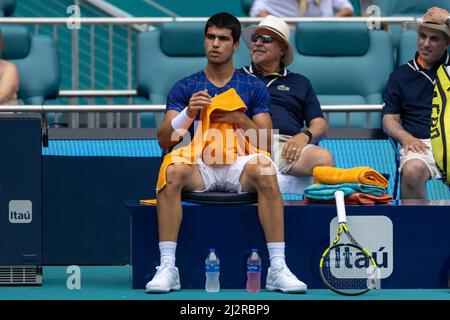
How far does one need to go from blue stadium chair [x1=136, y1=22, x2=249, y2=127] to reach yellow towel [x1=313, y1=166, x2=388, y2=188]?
2.56 meters

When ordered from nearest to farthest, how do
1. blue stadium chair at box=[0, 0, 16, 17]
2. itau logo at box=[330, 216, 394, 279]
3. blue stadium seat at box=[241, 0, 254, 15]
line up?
itau logo at box=[330, 216, 394, 279], blue stadium chair at box=[0, 0, 16, 17], blue stadium seat at box=[241, 0, 254, 15]

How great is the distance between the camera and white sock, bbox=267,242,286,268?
6.72m

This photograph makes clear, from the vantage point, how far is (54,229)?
26.8 ft

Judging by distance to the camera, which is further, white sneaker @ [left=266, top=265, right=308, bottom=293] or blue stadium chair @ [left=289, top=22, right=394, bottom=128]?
blue stadium chair @ [left=289, top=22, right=394, bottom=128]

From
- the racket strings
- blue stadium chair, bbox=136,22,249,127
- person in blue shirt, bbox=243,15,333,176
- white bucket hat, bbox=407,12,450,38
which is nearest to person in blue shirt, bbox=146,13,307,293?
the racket strings

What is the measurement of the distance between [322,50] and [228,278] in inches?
121

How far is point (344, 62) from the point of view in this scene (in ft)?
31.4

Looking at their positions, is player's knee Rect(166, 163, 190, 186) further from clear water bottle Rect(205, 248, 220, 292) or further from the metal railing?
the metal railing

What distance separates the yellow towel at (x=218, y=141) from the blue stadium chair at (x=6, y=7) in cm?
360

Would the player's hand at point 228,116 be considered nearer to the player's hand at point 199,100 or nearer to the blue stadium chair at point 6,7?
the player's hand at point 199,100

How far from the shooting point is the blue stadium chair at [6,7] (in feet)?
Answer: 33.1

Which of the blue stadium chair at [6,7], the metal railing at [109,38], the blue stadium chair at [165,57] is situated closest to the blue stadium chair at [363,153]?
the metal railing at [109,38]
